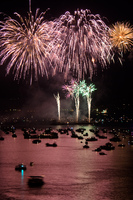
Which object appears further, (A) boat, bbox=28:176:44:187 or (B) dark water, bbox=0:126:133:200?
(A) boat, bbox=28:176:44:187

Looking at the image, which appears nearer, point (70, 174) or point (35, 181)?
point (35, 181)

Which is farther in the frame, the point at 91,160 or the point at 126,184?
the point at 91,160

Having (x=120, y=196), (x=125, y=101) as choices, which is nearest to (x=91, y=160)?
(x=120, y=196)

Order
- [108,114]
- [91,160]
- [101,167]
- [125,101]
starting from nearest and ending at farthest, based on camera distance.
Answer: [101,167], [91,160], [125,101], [108,114]

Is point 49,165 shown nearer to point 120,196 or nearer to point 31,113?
point 120,196

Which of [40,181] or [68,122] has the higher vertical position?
[68,122]

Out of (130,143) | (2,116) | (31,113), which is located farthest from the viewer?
(2,116)

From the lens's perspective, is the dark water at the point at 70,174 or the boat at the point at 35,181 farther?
the boat at the point at 35,181

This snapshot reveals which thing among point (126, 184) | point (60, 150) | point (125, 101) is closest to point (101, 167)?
point (126, 184)
